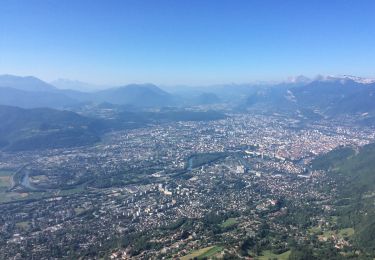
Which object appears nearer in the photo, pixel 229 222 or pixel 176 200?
pixel 229 222

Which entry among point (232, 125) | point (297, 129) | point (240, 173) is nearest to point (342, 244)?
point (240, 173)

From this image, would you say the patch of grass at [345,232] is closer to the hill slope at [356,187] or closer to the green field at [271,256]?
the hill slope at [356,187]

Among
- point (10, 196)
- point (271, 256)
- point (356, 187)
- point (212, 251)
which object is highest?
point (356, 187)

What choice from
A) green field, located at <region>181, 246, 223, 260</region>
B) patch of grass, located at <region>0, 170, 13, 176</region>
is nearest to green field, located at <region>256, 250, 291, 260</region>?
green field, located at <region>181, 246, 223, 260</region>

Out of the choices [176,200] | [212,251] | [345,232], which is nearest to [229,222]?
[212,251]

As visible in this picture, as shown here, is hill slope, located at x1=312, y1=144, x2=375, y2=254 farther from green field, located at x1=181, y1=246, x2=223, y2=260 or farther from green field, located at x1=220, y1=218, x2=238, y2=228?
green field, located at x1=181, y1=246, x2=223, y2=260

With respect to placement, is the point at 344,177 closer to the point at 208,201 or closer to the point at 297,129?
the point at 208,201

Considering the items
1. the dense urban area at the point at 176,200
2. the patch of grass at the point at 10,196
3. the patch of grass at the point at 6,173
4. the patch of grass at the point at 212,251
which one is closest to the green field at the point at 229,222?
the dense urban area at the point at 176,200

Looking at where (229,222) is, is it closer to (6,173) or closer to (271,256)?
(271,256)
